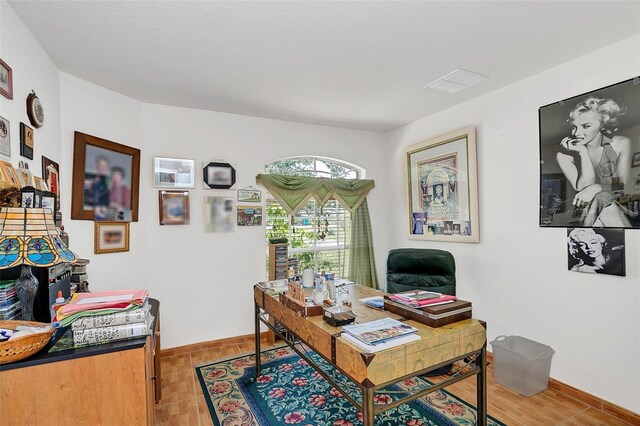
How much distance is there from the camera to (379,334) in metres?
1.50

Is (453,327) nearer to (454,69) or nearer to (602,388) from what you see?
(602,388)

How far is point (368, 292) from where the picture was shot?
7.81 ft

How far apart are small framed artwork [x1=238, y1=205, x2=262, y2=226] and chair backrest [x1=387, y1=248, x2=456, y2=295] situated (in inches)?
61.7

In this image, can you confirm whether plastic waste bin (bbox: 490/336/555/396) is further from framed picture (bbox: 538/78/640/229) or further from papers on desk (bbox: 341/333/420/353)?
papers on desk (bbox: 341/333/420/353)

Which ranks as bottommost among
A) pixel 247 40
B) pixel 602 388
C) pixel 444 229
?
pixel 602 388

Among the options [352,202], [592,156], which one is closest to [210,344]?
[352,202]

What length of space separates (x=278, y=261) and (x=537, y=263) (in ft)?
8.21

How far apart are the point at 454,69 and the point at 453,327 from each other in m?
2.02

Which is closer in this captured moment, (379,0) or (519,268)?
(379,0)

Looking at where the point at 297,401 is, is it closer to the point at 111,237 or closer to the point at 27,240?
the point at 27,240

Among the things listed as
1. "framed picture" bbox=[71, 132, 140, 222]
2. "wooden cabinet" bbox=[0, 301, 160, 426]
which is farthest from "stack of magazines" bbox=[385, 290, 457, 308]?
"framed picture" bbox=[71, 132, 140, 222]

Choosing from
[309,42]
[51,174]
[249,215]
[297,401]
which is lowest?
[297,401]

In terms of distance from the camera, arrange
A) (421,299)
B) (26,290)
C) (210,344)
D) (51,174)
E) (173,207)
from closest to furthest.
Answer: (26,290) → (421,299) → (51,174) → (173,207) → (210,344)

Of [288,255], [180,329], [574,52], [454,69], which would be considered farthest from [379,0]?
[180,329]
